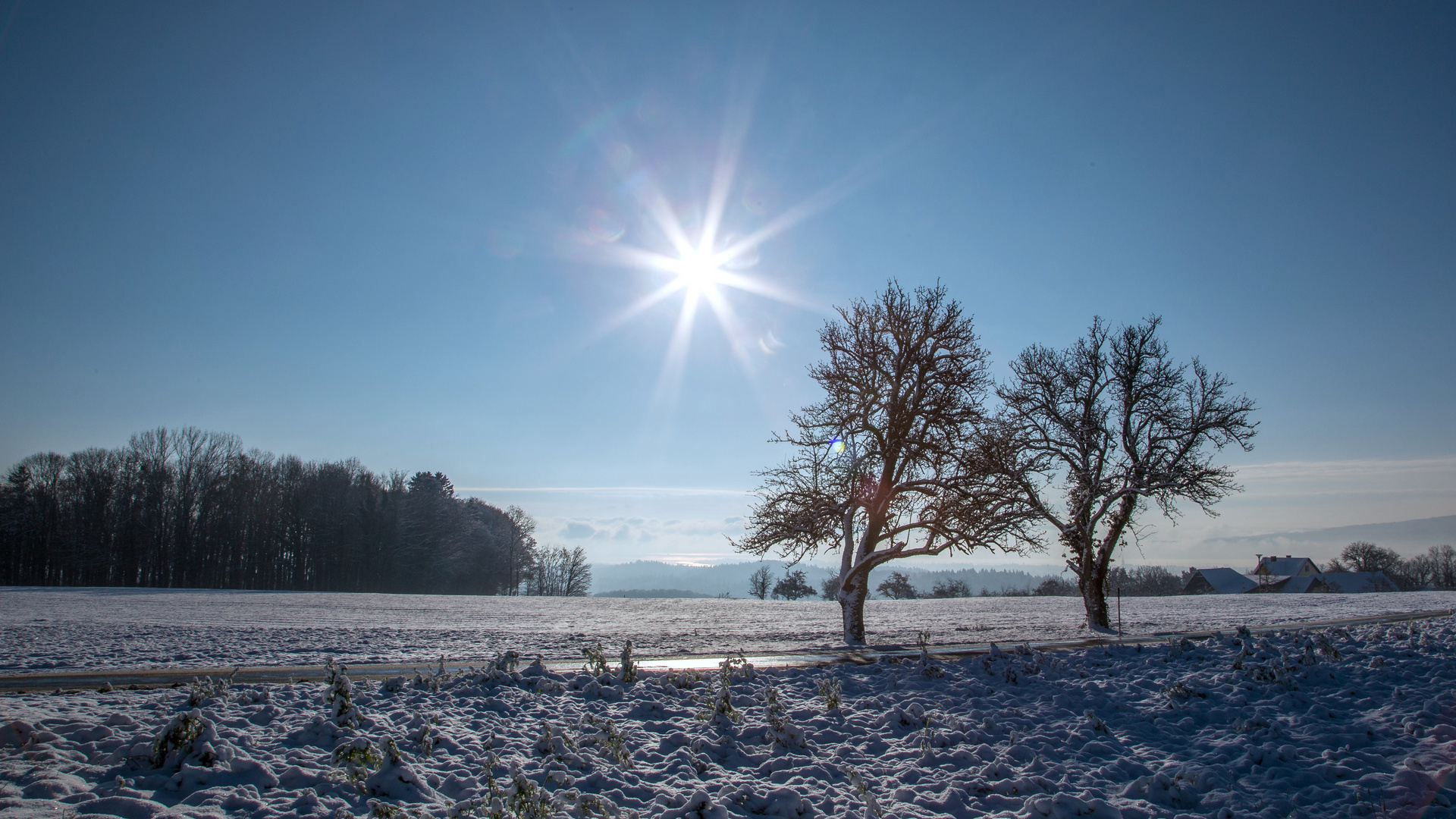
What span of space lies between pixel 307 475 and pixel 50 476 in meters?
22.7

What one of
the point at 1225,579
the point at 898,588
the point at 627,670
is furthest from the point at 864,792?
the point at 1225,579

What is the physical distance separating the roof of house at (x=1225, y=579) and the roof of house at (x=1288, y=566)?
2.43m

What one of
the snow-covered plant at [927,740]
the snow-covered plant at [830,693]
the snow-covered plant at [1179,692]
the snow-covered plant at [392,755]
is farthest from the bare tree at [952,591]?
the snow-covered plant at [392,755]

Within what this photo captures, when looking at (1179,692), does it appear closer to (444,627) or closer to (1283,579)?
(444,627)

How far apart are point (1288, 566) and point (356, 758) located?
129 metres

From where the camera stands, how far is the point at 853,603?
Result: 58.8 ft

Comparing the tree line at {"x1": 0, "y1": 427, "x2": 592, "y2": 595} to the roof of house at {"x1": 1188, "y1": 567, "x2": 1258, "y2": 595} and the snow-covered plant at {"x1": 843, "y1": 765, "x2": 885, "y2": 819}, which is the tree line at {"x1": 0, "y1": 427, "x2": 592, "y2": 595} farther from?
the roof of house at {"x1": 1188, "y1": 567, "x2": 1258, "y2": 595}

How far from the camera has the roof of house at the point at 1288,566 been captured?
9325 cm

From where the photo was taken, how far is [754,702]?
9625 mm

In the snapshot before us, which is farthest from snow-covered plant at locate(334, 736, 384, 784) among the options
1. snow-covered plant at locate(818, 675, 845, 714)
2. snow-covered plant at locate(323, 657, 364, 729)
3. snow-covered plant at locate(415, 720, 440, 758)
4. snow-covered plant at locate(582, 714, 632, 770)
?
snow-covered plant at locate(818, 675, 845, 714)

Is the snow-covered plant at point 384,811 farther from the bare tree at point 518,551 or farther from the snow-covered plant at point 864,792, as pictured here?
the bare tree at point 518,551

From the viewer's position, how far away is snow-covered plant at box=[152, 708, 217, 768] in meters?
5.90

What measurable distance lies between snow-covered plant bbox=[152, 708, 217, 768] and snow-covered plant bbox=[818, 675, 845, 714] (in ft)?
24.4

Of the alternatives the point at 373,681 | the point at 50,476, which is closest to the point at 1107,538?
the point at 373,681
